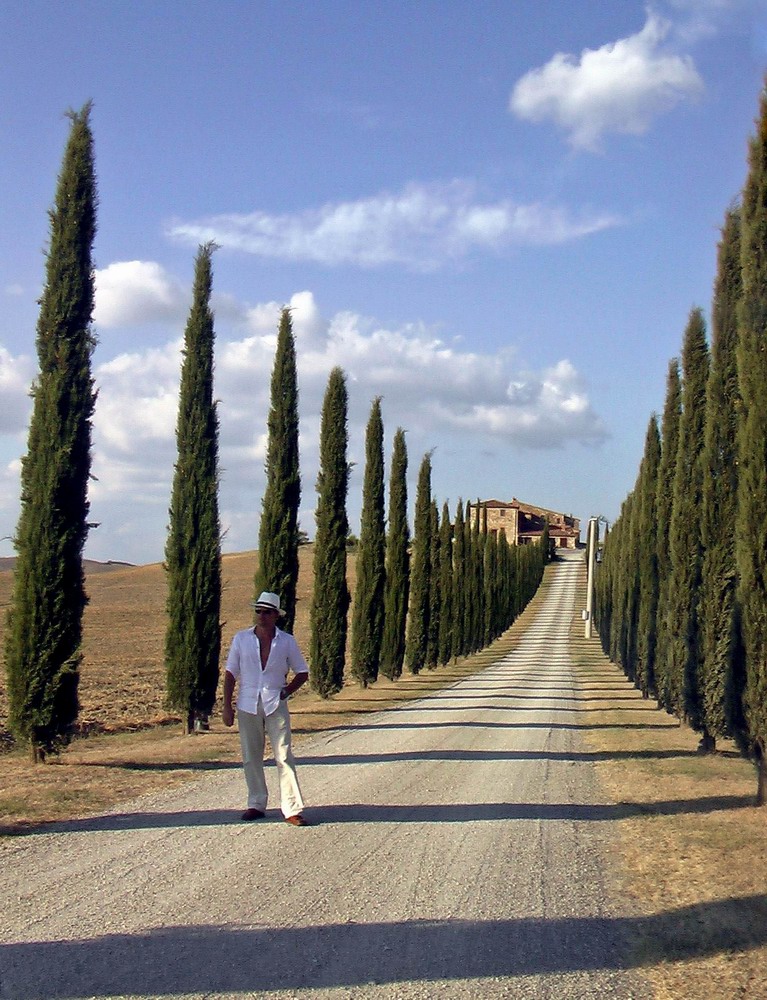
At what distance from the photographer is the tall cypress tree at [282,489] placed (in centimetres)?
1969

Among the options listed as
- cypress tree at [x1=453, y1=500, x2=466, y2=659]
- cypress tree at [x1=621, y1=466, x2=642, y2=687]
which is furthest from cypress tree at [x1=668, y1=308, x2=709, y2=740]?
cypress tree at [x1=453, y1=500, x2=466, y2=659]

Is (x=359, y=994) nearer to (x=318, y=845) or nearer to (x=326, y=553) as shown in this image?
(x=318, y=845)

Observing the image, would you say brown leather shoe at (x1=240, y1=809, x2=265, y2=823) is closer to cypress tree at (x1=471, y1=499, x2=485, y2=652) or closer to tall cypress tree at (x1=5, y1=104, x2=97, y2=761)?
tall cypress tree at (x1=5, y1=104, x2=97, y2=761)

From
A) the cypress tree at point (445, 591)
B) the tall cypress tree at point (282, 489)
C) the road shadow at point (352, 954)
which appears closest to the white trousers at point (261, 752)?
the road shadow at point (352, 954)

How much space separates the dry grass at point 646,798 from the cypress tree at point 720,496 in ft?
3.59

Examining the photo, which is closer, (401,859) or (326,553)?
(401,859)

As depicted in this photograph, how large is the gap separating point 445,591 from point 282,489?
71.4 ft

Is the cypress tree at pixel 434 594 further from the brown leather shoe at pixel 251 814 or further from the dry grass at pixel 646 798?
the brown leather shoe at pixel 251 814

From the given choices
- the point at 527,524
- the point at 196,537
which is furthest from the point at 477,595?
the point at 527,524

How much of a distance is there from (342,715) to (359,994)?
14290 mm

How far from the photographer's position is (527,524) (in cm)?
13625

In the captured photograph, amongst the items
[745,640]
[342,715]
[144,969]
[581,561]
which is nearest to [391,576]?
[342,715]

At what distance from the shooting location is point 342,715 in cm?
1841

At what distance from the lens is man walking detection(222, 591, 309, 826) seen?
7.87 meters
